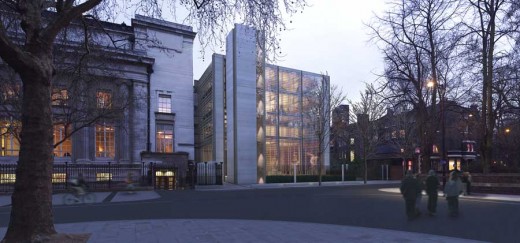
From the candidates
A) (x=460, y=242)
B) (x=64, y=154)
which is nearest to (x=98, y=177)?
(x=64, y=154)

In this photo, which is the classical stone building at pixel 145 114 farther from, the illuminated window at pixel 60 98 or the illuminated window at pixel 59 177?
the illuminated window at pixel 60 98

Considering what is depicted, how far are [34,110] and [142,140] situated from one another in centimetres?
3417

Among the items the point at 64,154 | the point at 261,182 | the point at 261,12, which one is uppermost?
the point at 261,12

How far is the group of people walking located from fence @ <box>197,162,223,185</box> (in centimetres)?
3028

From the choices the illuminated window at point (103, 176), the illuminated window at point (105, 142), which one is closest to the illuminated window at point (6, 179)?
the illuminated window at point (103, 176)

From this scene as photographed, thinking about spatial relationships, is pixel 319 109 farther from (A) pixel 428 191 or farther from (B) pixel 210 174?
(A) pixel 428 191

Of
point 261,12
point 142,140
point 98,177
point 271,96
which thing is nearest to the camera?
point 261,12

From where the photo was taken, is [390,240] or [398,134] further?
[398,134]

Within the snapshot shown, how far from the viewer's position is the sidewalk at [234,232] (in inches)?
400

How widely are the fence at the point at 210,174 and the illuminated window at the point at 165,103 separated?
652 cm

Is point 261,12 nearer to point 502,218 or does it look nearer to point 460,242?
point 460,242

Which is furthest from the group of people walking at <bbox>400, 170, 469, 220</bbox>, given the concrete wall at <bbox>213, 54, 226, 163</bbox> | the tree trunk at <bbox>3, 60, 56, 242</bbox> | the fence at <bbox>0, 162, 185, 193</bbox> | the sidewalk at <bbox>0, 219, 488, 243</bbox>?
the concrete wall at <bbox>213, 54, 226, 163</bbox>

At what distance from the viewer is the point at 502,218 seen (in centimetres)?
1472

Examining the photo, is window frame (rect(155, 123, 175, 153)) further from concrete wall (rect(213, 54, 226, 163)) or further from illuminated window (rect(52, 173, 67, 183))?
concrete wall (rect(213, 54, 226, 163))
